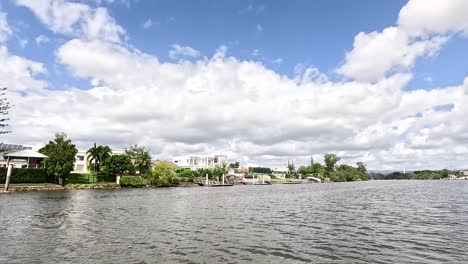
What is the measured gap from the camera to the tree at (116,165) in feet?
424

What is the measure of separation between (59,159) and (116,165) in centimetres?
2656

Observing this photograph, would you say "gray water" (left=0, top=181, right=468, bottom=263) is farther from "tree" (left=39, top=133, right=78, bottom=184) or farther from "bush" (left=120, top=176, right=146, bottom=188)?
"bush" (left=120, top=176, right=146, bottom=188)

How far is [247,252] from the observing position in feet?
73.2

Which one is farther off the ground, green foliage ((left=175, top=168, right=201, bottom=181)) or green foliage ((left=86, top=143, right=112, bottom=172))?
green foliage ((left=86, top=143, right=112, bottom=172))

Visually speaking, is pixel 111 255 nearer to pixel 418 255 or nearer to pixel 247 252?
pixel 247 252

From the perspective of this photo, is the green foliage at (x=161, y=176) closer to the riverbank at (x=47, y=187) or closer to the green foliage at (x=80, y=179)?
the riverbank at (x=47, y=187)

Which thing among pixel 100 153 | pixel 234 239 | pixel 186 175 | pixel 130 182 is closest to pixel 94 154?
pixel 100 153

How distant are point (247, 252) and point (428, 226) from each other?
21.3 meters

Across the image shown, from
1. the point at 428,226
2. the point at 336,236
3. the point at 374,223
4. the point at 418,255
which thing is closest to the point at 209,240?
the point at 336,236

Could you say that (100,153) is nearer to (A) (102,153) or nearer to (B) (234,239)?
(A) (102,153)

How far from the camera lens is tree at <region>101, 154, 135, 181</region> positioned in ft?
424

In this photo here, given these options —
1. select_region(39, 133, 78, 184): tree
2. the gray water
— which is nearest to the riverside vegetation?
select_region(39, 133, 78, 184): tree

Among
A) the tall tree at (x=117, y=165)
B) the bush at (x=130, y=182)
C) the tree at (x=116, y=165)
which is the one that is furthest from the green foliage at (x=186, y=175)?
the tree at (x=116, y=165)

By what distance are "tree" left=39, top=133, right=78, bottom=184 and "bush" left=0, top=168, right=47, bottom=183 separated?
7.74 feet
